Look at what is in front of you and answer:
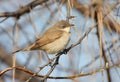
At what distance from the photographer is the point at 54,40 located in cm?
464

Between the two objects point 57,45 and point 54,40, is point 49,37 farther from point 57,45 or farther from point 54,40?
point 57,45

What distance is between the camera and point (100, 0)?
3.44 meters

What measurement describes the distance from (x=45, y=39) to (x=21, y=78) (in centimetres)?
79

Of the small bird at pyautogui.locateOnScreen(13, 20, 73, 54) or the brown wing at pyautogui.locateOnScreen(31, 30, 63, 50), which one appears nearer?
the small bird at pyautogui.locateOnScreen(13, 20, 73, 54)

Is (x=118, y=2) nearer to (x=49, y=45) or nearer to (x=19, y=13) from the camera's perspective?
(x=49, y=45)

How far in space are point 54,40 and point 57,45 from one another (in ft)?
0.56

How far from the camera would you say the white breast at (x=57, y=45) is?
4.37 meters

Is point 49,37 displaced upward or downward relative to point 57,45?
upward

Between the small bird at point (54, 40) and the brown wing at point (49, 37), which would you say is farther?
the brown wing at point (49, 37)

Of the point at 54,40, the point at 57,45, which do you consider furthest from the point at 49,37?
the point at 57,45

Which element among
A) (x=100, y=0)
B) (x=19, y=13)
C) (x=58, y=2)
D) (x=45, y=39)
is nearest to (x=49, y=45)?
(x=45, y=39)

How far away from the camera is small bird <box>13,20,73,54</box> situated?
4336mm

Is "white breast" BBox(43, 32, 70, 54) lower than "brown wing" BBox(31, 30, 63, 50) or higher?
lower

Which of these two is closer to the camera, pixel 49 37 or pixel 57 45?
pixel 57 45
